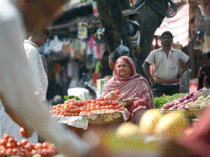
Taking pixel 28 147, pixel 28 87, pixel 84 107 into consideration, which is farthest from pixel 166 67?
pixel 28 87

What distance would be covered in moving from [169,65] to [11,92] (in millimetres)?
5827

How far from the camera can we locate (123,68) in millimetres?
5262

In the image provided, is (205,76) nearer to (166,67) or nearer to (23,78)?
(166,67)

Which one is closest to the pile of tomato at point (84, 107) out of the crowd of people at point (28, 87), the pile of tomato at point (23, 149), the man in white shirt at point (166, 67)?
the pile of tomato at point (23, 149)

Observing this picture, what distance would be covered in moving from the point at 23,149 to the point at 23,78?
86 centimetres

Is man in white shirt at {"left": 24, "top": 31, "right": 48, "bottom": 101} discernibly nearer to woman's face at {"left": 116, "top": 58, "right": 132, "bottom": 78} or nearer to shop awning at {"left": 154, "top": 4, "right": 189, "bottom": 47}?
woman's face at {"left": 116, "top": 58, "right": 132, "bottom": 78}

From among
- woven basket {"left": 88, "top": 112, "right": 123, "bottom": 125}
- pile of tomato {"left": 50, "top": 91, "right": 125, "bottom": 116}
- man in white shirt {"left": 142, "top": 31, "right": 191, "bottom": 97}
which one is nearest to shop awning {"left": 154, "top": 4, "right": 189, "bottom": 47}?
man in white shirt {"left": 142, "top": 31, "right": 191, "bottom": 97}

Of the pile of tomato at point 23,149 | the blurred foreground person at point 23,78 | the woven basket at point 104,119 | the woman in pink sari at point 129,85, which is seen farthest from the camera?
the woman in pink sari at point 129,85

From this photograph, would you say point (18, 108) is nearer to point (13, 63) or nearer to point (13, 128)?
point (13, 63)

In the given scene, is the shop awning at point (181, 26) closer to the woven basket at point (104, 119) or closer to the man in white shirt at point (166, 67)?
the man in white shirt at point (166, 67)

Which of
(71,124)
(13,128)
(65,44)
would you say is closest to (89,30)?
(65,44)

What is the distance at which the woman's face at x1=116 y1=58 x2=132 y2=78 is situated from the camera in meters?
5.24

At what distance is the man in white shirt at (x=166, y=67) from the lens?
265 inches

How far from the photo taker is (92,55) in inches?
349
